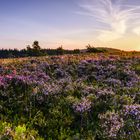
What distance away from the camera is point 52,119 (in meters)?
11.5

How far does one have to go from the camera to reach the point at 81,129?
1076 cm

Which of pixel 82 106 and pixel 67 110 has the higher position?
pixel 82 106

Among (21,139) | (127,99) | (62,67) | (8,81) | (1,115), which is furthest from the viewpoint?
(62,67)

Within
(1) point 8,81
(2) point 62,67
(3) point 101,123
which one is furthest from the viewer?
(2) point 62,67

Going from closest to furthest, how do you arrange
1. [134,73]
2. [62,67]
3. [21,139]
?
[21,139] → [134,73] → [62,67]

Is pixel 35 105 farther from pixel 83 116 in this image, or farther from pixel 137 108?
pixel 137 108

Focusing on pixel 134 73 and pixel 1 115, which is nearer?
pixel 1 115

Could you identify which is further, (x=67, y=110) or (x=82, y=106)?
(x=67, y=110)

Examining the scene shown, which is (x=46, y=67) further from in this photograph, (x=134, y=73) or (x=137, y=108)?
(x=137, y=108)

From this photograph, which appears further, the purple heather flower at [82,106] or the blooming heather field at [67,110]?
the purple heather flower at [82,106]

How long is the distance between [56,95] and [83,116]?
2.30 m

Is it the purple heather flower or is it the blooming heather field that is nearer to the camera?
the blooming heather field

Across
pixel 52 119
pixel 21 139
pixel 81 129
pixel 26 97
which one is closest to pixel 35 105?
pixel 26 97

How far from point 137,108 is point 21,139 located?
14.7ft
